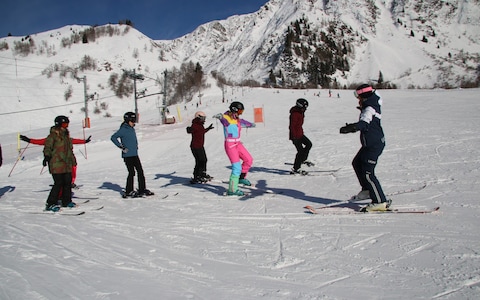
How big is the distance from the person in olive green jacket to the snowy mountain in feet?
87.6

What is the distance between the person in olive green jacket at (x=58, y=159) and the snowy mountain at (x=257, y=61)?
26700 millimetres

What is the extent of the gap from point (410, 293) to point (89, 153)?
18.4 m

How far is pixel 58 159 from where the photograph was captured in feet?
21.6

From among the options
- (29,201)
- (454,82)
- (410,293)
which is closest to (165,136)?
(29,201)

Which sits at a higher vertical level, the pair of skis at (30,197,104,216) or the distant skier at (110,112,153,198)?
the distant skier at (110,112,153,198)

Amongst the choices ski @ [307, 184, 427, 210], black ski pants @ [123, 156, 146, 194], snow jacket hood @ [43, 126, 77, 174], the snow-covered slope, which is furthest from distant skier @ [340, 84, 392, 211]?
snow jacket hood @ [43, 126, 77, 174]

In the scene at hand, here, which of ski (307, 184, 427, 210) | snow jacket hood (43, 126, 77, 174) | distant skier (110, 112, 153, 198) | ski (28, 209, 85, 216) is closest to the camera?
ski (307, 184, 427, 210)

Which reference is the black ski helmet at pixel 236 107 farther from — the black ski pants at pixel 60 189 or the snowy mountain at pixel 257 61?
the snowy mountain at pixel 257 61

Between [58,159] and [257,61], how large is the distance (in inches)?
7890

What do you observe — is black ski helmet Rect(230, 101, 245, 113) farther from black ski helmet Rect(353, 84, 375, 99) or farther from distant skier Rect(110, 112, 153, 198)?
black ski helmet Rect(353, 84, 375, 99)

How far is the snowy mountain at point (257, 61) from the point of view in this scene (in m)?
53.6

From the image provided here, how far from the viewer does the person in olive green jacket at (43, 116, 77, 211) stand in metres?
6.54

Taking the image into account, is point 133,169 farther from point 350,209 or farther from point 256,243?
point 350,209

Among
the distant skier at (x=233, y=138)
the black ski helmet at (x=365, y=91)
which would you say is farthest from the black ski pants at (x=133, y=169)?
the black ski helmet at (x=365, y=91)
